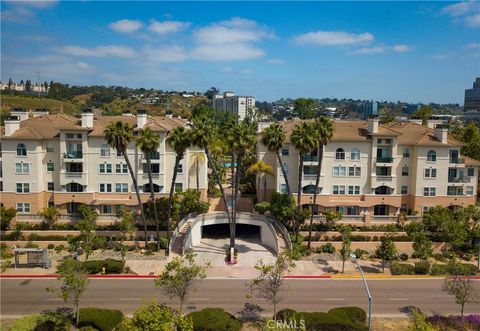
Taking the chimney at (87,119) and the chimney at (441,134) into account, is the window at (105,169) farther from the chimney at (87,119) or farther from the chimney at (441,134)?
the chimney at (441,134)

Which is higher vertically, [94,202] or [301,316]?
[94,202]

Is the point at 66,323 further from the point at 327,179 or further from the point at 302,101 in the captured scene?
the point at 302,101

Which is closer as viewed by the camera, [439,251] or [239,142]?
[239,142]

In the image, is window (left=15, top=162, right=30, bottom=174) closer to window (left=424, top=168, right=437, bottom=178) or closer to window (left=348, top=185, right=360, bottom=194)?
window (left=348, top=185, right=360, bottom=194)

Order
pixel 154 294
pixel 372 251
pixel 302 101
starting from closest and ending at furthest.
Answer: pixel 154 294 < pixel 372 251 < pixel 302 101

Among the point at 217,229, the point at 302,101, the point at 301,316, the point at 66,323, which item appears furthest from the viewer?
the point at 302,101

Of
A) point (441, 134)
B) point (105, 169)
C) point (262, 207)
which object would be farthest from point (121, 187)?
point (441, 134)

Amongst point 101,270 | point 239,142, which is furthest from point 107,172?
point 239,142

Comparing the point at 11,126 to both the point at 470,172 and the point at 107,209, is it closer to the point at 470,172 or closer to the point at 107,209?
the point at 107,209
